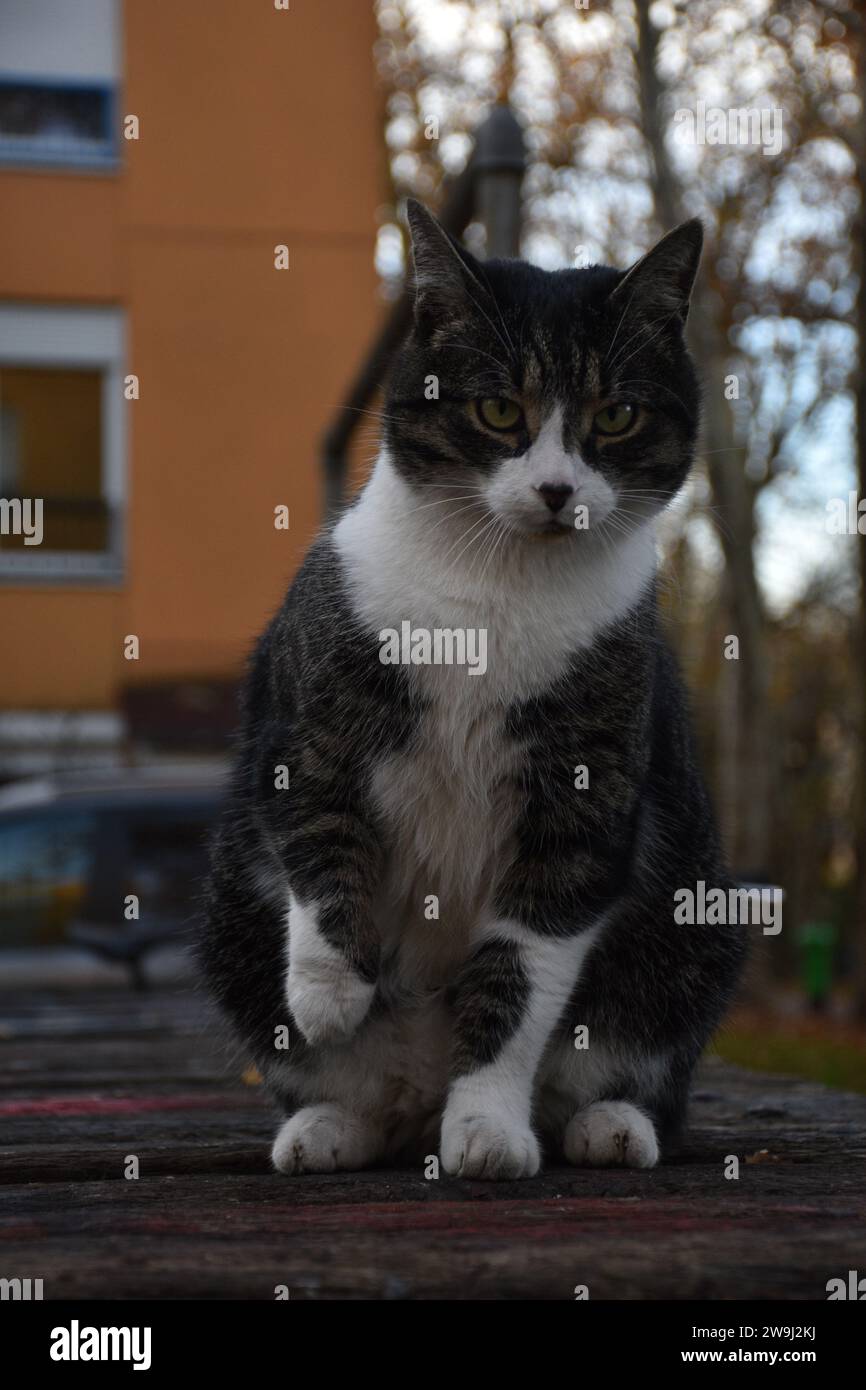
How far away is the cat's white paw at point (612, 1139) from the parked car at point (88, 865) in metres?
4.87

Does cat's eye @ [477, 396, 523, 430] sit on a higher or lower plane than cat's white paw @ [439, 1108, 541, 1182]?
higher

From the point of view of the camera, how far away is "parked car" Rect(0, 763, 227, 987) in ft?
23.4

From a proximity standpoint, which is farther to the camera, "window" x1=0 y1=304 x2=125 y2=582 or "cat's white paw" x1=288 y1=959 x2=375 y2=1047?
"window" x1=0 y1=304 x2=125 y2=582

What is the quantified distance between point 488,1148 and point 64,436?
31.7ft

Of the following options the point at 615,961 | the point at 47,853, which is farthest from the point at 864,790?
the point at 615,961

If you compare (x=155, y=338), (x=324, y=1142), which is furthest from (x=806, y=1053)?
(x=155, y=338)

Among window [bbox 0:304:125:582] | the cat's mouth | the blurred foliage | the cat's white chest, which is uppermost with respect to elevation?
window [bbox 0:304:125:582]

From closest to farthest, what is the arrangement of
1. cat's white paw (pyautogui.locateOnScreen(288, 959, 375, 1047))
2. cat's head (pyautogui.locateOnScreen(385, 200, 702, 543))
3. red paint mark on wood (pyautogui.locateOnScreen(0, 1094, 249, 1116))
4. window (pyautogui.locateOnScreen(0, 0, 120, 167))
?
cat's white paw (pyautogui.locateOnScreen(288, 959, 375, 1047)) < cat's head (pyautogui.locateOnScreen(385, 200, 702, 543)) < red paint mark on wood (pyautogui.locateOnScreen(0, 1094, 249, 1116)) < window (pyautogui.locateOnScreen(0, 0, 120, 167))

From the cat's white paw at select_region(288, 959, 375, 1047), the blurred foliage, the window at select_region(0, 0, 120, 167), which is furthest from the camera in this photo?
the window at select_region(0, 0, 120, 167)

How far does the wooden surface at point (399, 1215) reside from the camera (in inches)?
56.2

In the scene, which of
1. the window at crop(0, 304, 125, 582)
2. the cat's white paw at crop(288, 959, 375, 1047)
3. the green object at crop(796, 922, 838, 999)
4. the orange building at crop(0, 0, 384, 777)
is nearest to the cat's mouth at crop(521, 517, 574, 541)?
the cat's white paw at crop(288, 959, 375, 1047)

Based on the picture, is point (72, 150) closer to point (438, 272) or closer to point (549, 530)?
point (438, 272)

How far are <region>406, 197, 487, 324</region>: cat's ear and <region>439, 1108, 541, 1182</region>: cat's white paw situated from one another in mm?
1141

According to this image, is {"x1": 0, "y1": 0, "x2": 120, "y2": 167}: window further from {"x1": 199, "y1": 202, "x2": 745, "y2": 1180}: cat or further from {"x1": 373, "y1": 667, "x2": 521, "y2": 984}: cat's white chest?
{"x1": 373, "y1": 667, "x2": 521, "y2": 984}: cat's white chest
